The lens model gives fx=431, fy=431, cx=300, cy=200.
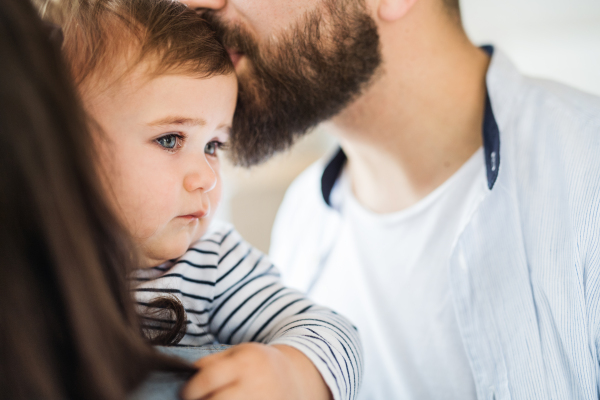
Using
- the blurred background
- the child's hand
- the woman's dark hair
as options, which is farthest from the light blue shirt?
the blurred background

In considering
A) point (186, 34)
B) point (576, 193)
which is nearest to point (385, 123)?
point (576, 193)

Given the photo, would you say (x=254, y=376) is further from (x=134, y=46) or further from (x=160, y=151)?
(x=134, y=46)

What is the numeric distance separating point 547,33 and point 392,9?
1.34m

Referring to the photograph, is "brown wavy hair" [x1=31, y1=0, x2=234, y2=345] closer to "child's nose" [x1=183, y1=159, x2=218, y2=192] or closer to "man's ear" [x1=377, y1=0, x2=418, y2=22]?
"child's nose" [x1=183, y1=159, x2=218, y2=192]

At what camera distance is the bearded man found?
758 millimetres

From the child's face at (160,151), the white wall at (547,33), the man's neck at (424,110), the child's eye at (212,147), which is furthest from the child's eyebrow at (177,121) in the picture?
the white wall at (547,33)

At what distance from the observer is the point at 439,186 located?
1.03 metres

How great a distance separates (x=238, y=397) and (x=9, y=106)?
1.15ft

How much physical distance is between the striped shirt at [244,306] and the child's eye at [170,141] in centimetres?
18

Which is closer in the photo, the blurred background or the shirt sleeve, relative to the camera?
the shirt sleeve

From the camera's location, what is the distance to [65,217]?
366 millimetres

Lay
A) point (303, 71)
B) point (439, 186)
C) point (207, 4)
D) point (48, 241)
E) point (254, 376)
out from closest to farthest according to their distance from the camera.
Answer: point (48, 241), point (254, 376), point (207, 4), point (303, 71), point (439, 186)

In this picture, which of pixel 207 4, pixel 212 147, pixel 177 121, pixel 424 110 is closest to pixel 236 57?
pixel 207 4

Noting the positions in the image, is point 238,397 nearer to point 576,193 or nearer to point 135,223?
point 135,223
